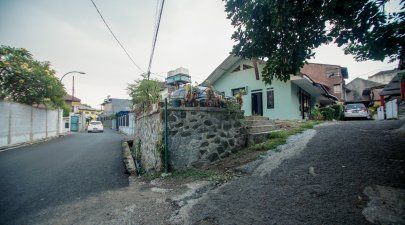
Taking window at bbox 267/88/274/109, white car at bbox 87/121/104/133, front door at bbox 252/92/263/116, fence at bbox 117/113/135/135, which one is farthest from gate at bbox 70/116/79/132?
window at bbox 267/88/274/109

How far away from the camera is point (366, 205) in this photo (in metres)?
2.84

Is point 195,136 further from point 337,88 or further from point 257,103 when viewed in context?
point 337,88

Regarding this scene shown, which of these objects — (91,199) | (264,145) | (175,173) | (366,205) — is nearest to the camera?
(366,205)

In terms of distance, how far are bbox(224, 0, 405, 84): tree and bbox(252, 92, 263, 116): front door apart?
410 inches

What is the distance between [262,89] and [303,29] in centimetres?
1120

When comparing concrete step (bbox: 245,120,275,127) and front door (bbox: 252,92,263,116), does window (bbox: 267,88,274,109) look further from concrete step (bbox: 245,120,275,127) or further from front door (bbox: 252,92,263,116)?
concrete step (bbox: 245,120,275,127)

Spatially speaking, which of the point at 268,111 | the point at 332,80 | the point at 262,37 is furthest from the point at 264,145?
the point at 332,80

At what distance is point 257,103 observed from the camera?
51.2 ft

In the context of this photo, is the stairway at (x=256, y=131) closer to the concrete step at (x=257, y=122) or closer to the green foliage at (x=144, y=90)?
the concrete step at (x=257, y=122)

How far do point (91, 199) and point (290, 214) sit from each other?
400 centimetres

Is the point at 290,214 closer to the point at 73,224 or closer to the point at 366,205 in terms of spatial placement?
the point at 366,205

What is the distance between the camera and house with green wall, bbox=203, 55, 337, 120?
45.7ft

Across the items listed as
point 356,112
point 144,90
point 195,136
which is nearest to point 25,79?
point 144,90

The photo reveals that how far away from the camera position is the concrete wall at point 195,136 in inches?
222
